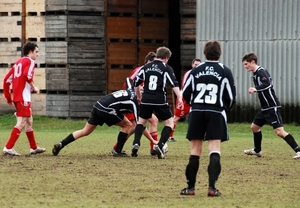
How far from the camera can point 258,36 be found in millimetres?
28953

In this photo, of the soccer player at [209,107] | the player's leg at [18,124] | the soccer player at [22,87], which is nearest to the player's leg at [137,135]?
the soccer player at [22,87]

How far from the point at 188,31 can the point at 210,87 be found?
18461 millimetres

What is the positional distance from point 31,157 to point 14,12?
13.8 metres

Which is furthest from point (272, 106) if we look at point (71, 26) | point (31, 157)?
point (71, 26)

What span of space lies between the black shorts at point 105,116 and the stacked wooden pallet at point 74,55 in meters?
12.4

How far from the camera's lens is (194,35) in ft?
99.5

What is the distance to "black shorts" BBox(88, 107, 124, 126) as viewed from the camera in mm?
17828

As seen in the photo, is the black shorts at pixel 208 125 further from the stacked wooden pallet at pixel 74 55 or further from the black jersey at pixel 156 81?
the stacked wooden pallet at pixel 74 55

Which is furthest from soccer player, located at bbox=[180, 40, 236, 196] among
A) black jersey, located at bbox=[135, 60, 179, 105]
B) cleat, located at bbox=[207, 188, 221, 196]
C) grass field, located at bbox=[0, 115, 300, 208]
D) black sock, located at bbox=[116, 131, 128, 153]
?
black sock, located at bbox=[116, 131, 128, 153]

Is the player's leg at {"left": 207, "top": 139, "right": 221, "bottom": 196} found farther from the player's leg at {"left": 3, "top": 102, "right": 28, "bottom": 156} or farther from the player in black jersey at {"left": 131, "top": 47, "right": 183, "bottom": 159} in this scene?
the player's leg at {"left": 3, "top": 102, "right": 28, "bottom": 156}

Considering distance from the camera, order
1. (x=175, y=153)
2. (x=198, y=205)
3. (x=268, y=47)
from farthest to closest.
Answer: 1. (x=268, y=47)
2. (x=175, y=153)
3. (x=198, y=205)

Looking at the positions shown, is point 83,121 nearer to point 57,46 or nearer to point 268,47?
point 57,46

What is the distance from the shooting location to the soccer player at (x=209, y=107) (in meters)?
12.1

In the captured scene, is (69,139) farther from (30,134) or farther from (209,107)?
(209,107)
